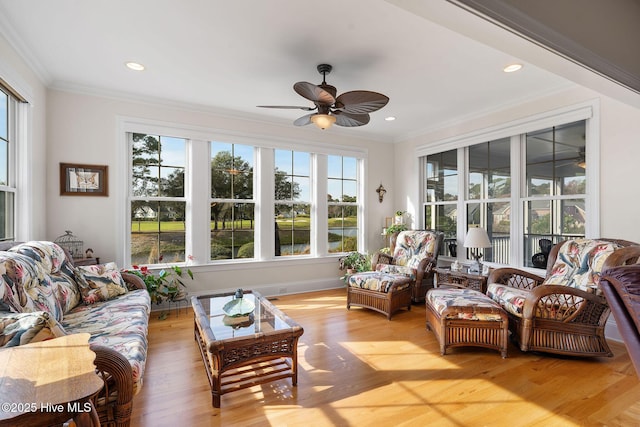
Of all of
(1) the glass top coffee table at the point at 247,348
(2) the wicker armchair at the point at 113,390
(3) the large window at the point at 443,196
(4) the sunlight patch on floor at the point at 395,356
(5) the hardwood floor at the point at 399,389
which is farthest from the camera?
(3) the large window at the point at 443,196

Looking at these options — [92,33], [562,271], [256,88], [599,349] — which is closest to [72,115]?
[92,33]

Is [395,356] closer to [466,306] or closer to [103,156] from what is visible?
[466,306]

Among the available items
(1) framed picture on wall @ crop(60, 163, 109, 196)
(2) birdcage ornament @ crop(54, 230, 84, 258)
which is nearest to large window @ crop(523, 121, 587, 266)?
(1) framed picture on wall @ crop(60, 163, 109, 196)

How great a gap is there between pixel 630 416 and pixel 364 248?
3.85m

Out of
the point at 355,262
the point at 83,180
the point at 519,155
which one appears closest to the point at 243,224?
the point at 355,262

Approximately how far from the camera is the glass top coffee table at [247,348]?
2.01 metres

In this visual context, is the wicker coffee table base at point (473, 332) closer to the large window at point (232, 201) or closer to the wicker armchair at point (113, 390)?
the wicker armchair at point (113, 390)

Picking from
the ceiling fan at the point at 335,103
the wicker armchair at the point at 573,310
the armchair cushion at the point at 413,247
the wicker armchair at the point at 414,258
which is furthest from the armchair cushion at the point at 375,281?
the ceiling fan at the point at 335,103

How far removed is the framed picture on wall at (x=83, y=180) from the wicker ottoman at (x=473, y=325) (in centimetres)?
397

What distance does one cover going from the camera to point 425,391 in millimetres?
2170

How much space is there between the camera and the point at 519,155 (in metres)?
3.98

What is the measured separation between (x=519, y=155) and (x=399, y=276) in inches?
85.4

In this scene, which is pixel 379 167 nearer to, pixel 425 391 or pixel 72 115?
pixel 425 391

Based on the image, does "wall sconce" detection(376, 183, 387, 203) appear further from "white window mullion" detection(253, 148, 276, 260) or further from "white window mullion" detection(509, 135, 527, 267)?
"white window mullion" detection(509, 135, 527, 267)
